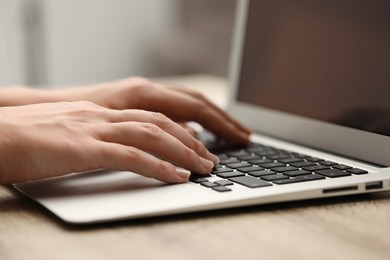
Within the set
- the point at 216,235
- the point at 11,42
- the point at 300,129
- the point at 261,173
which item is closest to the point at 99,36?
the point at 11,42

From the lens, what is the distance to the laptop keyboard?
643mm

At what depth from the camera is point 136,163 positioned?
0.64 metres

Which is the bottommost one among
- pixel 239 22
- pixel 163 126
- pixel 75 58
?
pixel 75 58

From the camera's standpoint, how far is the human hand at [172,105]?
2.95 feet

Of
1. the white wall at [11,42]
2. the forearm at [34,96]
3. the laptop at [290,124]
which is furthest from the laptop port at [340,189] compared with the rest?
the white wall at [11,42]

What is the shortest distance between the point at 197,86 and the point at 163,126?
1.04 meters

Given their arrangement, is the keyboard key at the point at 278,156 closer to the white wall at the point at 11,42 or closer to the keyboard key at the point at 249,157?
the keyboard key at the point at 249,157

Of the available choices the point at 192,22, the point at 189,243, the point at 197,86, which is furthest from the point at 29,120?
the point at 192,22

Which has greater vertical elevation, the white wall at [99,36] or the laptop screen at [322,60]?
the laptop screen at [322,60]

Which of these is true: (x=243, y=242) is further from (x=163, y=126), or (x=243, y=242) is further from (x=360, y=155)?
(x=360, y=155)

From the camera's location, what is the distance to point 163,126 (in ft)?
2.30

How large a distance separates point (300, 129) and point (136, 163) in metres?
0.37

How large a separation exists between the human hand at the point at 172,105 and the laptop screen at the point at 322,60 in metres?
0.13

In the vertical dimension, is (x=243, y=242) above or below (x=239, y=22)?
below
